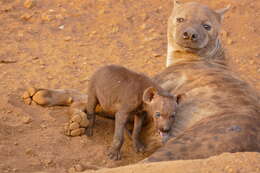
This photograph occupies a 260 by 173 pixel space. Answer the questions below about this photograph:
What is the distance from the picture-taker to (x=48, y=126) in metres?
5.05

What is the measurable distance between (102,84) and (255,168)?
6.86 feet

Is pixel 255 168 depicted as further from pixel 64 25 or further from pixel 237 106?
pixel 64 25

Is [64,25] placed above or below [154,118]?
above

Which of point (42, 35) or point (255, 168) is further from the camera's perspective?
point (42, 35)

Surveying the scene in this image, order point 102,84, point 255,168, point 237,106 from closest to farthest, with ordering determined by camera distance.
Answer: point 255,168 → point 237,106 → point 102,84

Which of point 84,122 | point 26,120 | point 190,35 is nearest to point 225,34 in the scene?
point 190,35

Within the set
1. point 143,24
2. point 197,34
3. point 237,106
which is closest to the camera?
point 237,106

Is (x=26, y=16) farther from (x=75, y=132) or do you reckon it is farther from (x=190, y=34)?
(x=75, y=132)

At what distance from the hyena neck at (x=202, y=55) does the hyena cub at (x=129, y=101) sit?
102 centimetres

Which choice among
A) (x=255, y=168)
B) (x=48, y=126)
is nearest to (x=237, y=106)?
(x=255, y=168)

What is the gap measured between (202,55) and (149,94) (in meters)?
1.44

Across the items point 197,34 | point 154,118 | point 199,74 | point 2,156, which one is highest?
point 197,34

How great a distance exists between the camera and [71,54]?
736cm

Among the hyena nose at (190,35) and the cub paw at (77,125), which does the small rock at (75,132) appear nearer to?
the cub paw at (77,125)
